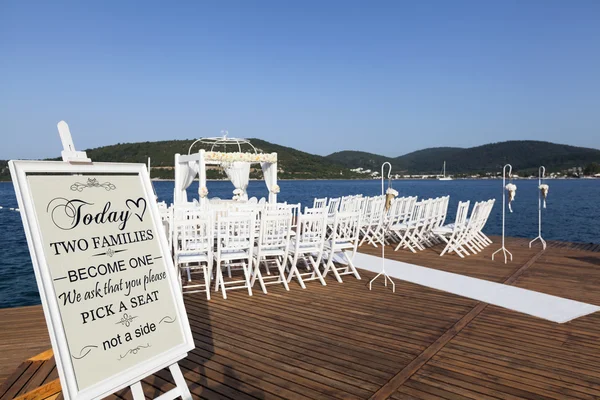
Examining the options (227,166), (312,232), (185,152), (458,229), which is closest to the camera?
(312,232)

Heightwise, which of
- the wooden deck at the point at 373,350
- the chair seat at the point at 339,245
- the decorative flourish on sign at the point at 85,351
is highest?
the decorative flourish on sign at the point at 85,351

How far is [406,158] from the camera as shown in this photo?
133625 millimetres

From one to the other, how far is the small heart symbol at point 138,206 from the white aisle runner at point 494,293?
14.3ft

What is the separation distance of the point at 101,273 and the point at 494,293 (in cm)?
508

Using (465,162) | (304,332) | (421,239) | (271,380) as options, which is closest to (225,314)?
(304,332)

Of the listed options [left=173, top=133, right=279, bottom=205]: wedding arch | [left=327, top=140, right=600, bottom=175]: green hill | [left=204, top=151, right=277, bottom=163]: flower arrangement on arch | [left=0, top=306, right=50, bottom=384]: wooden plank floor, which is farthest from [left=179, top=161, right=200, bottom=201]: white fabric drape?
[left=327, top=140, right=600, bottom=175]: green hill

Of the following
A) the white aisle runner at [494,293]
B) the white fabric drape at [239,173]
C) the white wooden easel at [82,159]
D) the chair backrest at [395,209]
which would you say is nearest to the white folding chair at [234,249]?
the white aisle runner at [494,293]

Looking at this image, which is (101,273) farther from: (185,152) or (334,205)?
(185,152)

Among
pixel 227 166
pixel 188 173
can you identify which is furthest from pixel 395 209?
pixel 188 173

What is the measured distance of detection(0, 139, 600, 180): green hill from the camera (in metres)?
66.6

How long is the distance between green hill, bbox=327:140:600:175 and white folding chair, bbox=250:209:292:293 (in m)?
91.0

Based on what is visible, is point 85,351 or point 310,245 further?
point 310,245

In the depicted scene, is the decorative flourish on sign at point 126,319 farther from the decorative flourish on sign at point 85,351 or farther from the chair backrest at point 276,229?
the chair backrest at point 276,229

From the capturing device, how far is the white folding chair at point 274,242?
605cm
